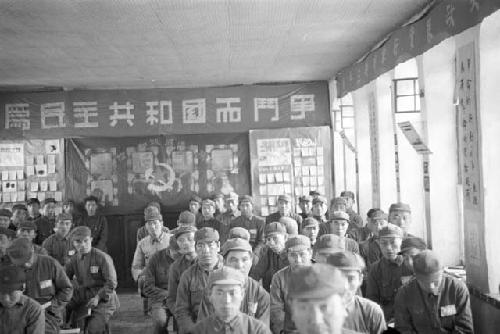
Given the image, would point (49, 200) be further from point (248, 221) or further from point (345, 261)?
point (345, 261)

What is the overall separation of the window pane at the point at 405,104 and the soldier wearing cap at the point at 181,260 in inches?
115

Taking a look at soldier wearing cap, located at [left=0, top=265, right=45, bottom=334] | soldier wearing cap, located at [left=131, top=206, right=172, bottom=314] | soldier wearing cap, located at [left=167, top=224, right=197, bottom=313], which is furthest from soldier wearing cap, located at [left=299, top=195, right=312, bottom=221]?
soldier wearing cap, located at [left=0, top=265, right=45, bottom=334]

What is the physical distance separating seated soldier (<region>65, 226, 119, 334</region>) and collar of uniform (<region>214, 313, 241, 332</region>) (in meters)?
3.21

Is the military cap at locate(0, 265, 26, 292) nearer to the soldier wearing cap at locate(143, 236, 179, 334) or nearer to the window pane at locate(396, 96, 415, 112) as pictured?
the soldier wearing cap at locate(143, 236, 179, 334)

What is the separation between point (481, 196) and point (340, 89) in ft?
18.2

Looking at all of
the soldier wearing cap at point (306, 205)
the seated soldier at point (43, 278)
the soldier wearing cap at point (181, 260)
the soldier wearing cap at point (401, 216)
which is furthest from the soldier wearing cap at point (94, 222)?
the soldier wearing cap at point (401, 216)

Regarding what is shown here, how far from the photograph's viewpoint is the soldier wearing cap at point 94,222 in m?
10.6

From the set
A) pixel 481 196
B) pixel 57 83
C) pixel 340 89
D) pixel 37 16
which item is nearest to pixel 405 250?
pixel 481 196

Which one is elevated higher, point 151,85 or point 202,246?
point 151,85

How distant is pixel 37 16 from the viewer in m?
6.19

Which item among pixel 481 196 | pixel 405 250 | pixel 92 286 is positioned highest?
pixel 481 196

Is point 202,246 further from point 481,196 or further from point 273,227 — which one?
point 481,196

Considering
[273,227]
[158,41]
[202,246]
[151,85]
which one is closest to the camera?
[202,246]

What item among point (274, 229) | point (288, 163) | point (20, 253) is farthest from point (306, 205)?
point (20, 253)
